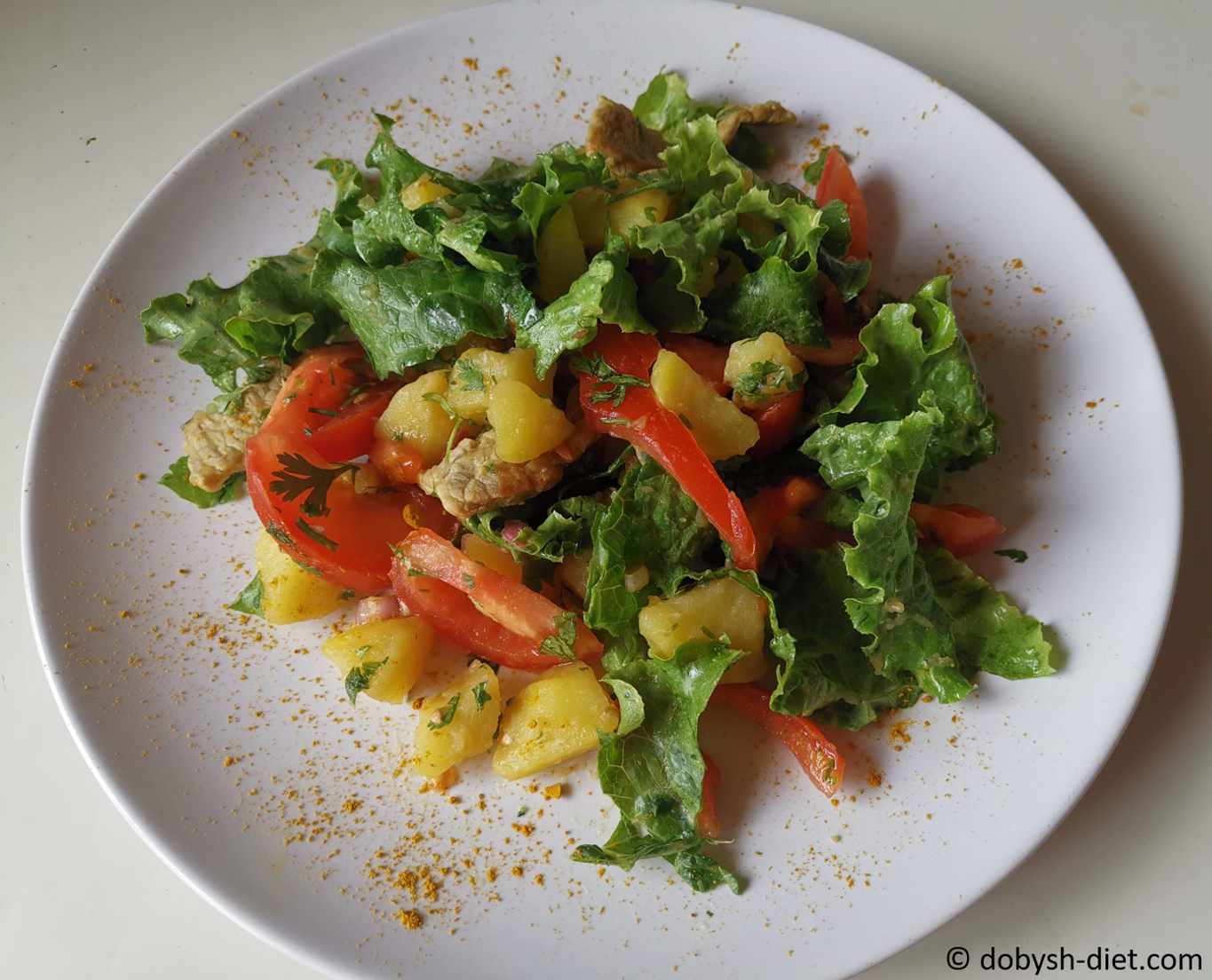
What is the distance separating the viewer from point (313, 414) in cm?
281

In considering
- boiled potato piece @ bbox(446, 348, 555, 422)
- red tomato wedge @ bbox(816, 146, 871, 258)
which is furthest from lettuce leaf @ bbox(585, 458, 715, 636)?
red tomato wedge @ bbox(816, 146, 871, 258)

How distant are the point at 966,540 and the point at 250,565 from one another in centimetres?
206

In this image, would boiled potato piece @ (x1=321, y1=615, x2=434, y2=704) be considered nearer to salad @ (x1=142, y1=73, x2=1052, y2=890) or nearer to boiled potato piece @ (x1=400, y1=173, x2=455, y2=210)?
salad @ (x1=142, y1=73, x2=1052, y2=890)

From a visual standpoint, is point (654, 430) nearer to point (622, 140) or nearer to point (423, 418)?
point (423, 418)

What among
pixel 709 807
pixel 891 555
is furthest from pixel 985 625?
pixel 709 807

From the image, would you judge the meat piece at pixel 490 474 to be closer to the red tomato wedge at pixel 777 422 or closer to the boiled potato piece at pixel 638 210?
the red tomato wedge at pixel 777 422

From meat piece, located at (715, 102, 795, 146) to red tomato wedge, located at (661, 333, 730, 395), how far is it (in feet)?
2.07

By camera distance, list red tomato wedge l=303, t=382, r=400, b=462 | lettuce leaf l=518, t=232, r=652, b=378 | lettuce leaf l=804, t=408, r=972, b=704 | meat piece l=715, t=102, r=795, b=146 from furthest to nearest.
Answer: meat piece l=715, t=102, r=795, b=146 < red tomato wedge l=303, t=382, r=400, b=462 < lettuce leaf l=518, t=232, r=652, b=378 < lettuce leaf l=804, t=408, r=972, b=704

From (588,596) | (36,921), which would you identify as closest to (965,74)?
(588,596)

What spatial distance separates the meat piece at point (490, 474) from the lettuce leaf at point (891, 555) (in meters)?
0.64

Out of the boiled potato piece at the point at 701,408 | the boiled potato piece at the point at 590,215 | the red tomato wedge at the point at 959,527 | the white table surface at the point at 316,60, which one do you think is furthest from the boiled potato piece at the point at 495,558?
the white table surface at the point at 316,60

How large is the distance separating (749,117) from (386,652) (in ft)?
6.09

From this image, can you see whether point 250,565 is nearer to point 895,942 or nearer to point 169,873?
point 169,873

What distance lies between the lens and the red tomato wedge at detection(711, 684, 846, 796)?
2.56 m
